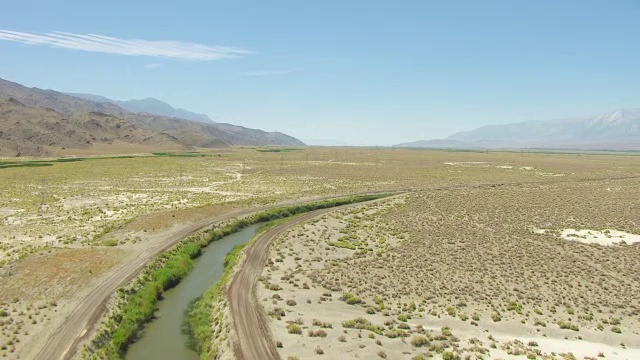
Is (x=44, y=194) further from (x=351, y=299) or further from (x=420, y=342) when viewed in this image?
(x=420, y=342)

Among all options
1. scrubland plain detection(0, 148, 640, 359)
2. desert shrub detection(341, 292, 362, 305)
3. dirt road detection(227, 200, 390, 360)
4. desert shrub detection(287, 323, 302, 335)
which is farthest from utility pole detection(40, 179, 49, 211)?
desert shrub detection(287, 323, 302, 335)

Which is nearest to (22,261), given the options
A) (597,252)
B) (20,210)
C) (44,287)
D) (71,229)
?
(44,287)

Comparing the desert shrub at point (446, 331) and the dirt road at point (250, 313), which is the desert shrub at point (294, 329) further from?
the desert shrub at point (446, 331)

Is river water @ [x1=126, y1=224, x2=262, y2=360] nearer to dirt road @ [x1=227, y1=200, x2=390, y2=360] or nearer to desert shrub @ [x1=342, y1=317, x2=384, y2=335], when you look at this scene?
dirt road @ [x1=227, y1=200, x2=390, y2=360]

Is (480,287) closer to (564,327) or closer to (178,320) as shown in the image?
(564,327)

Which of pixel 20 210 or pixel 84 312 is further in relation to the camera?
pixel 20 210
